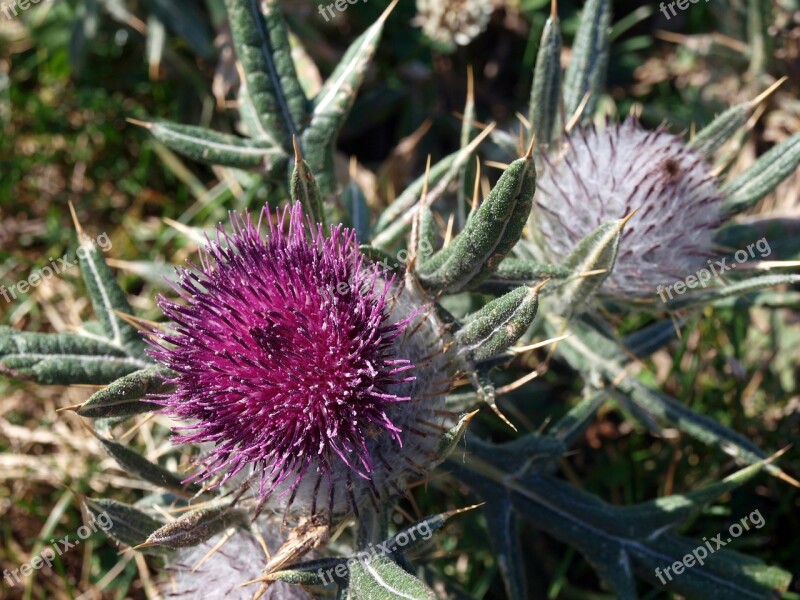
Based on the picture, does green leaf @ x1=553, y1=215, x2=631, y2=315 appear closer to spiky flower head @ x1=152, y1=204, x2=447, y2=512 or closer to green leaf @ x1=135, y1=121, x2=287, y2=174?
spiky flower head @ x1=152, y1=204, x2=447, y2=512

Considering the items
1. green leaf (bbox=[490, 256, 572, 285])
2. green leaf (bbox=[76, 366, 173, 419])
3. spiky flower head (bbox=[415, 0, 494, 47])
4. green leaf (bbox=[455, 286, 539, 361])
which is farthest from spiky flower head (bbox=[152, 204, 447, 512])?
spiky flower head (bbox=[415, 0, 494, 47])

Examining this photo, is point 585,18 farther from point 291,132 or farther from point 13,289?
point 13,289

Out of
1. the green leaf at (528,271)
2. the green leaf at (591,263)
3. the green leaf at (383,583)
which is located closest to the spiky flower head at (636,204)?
the green leaf at (591,263)

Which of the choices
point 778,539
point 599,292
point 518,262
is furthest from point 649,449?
point 518,262

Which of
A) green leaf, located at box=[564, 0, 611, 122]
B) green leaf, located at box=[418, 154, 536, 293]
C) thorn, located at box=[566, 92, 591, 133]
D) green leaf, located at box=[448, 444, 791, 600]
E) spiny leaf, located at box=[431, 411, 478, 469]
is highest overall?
green leaf, located at box=[564, 0, 611, 122]

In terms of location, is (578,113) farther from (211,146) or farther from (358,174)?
(358,174)

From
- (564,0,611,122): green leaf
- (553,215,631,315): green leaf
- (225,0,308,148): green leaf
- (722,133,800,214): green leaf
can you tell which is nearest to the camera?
(553,215,631,315): green leaf

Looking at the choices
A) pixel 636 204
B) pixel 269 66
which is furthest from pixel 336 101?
pixel 636 204
